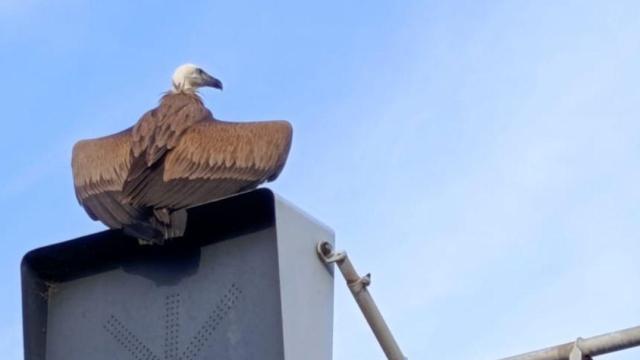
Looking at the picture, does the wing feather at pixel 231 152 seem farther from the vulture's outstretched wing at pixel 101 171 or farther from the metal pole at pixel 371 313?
the metal pole at pixel 371 313

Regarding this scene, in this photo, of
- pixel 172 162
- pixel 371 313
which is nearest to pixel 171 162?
pixel 172 162

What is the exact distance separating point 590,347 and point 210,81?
705 cm

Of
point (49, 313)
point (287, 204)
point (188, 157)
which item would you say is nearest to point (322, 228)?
point (287, 204)

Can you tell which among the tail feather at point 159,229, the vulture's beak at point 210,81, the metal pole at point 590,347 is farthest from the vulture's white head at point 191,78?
the metal pole at point 590,347

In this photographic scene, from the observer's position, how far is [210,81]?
1102 cm

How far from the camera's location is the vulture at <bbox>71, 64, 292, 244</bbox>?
6.37m

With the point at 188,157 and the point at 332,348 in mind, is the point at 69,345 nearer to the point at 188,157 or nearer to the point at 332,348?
the point at 332,348

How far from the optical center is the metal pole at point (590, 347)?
14.0ft

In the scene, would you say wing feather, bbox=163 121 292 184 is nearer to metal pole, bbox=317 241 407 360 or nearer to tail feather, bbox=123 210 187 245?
tail feather, bbox=123 210 187 245

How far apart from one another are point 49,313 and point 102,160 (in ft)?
10.5

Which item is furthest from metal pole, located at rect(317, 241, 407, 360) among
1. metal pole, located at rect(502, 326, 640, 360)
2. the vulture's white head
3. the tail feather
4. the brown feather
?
the vulture's white head

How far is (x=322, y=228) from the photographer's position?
176 inches

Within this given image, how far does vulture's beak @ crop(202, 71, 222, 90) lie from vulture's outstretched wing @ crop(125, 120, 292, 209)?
255 centimetres

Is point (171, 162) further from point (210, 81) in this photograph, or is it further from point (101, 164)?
point (210, 81)
